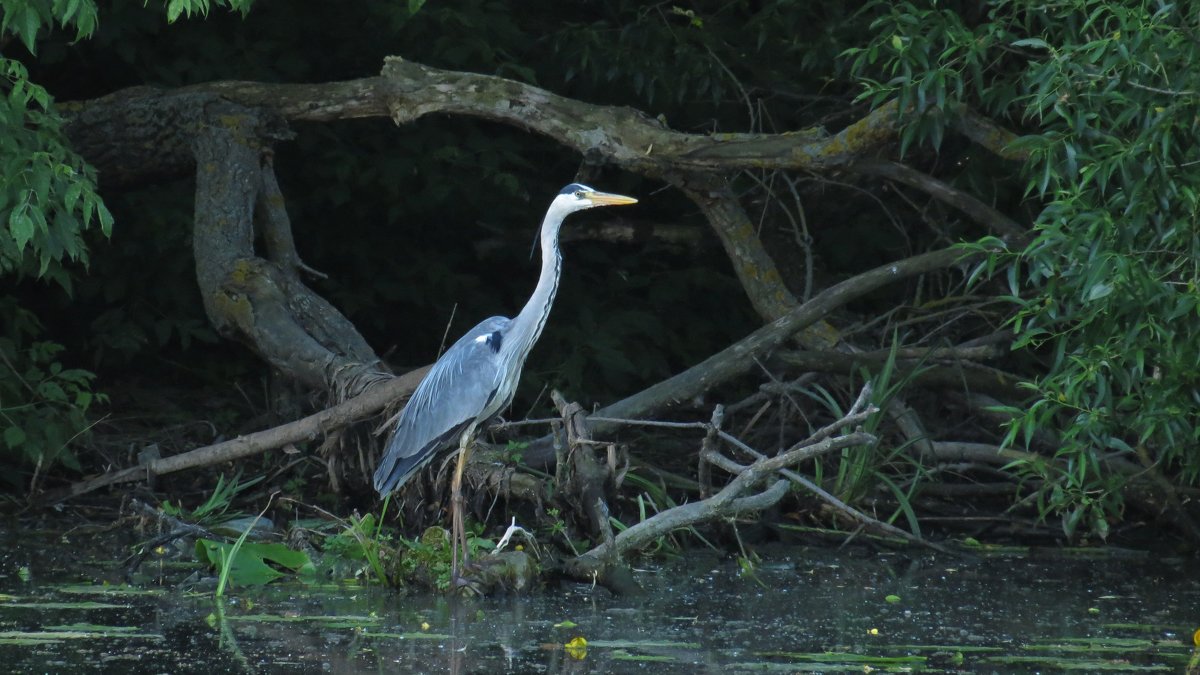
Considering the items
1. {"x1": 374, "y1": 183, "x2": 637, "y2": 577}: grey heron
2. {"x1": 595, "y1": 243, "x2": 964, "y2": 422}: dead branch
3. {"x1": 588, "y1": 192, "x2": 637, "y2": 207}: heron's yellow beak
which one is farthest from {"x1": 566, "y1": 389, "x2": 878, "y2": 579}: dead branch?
{"x1": 595, "y1": 243, "x2": 964, "y2": 422}: dead branch

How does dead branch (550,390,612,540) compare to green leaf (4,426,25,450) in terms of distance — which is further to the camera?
green leaf (4,426,25,450)

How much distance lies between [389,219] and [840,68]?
256 cm

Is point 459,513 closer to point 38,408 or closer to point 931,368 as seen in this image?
point 931,368

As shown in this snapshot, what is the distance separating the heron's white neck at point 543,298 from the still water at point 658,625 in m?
1.03

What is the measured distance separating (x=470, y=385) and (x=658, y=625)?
143cm

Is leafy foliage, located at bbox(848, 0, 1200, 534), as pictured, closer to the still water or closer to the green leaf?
the still water

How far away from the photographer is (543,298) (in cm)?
599

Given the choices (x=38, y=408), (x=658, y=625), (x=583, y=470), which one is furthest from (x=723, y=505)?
(x=38, y=408)

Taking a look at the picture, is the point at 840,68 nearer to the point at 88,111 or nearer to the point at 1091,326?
the point at 1091,326

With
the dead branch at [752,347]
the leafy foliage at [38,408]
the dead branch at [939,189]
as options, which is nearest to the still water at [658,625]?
the leafy foliage at [38,408]

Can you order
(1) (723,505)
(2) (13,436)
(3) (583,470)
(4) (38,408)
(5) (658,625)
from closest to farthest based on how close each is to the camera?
(5) (658,625) → (1) (723,505) → (3) (583,470) → (2) (13,436) → (4) (38,408)

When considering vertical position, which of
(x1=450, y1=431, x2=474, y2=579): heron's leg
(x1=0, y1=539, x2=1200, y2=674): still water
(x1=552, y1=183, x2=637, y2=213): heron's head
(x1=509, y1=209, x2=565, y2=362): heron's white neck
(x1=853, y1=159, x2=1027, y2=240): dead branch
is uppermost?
(x1=853, y1=159, x2=1027, y2=240): dead branch

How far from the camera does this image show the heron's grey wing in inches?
226

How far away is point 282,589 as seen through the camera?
5.35m
